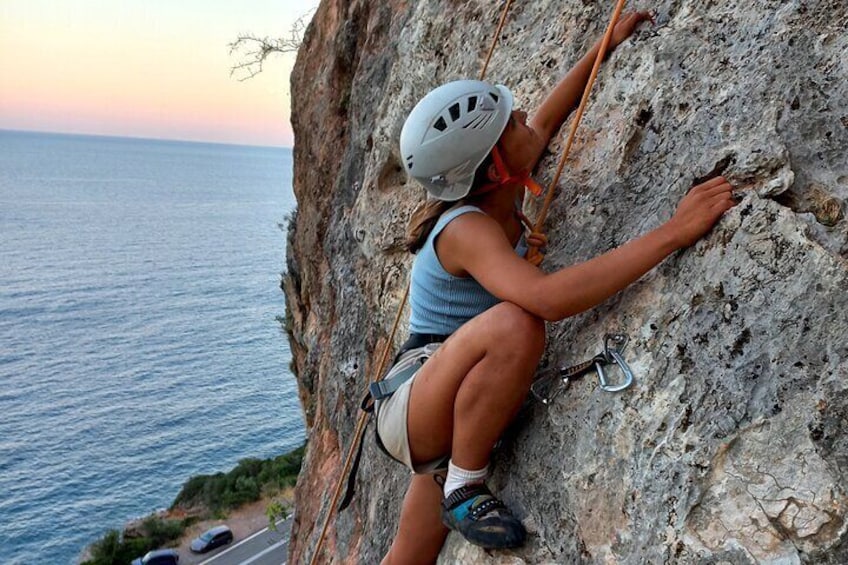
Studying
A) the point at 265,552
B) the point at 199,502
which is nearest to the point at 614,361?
the point at 265,552

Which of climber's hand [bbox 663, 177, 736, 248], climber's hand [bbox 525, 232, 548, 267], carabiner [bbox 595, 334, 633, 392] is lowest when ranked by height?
carabiner [bbox 595, 334, 633, 392]

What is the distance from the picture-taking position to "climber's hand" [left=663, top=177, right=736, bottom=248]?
2.83 m

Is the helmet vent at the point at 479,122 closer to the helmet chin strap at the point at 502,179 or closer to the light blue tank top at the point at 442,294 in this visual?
the helmet chin strap at the point at 502,179

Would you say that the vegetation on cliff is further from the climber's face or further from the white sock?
the climber's face

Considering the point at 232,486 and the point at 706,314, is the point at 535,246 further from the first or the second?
the point at 232,486

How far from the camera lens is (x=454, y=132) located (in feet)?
10.7

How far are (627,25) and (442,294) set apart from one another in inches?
72.7

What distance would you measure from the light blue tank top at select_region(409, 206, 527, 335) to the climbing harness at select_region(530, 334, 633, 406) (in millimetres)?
478

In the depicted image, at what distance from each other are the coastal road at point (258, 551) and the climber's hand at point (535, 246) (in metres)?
30.9

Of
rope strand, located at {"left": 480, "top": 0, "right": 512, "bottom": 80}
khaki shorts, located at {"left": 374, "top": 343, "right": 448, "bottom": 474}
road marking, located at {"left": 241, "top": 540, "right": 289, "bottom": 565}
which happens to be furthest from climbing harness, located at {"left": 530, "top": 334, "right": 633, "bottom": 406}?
road marking, located at {"left": 241, "top": 540, "right": 289, "bottom": 565}

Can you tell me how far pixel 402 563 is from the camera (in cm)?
401

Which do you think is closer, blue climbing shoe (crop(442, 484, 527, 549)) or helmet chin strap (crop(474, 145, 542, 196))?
blue climbing shoe (crop(442, 484, 527, 549))

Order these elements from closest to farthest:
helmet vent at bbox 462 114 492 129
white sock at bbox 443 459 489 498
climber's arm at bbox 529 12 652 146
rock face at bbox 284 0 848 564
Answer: rock face at bbox 284 0 848 564 → helmet vent at bbox 462 114 492 129 → white sock at bbox 443 459 489 498 → climber's arm at bbox 529 12 652 146

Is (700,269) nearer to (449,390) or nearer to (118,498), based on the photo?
(449,390)
